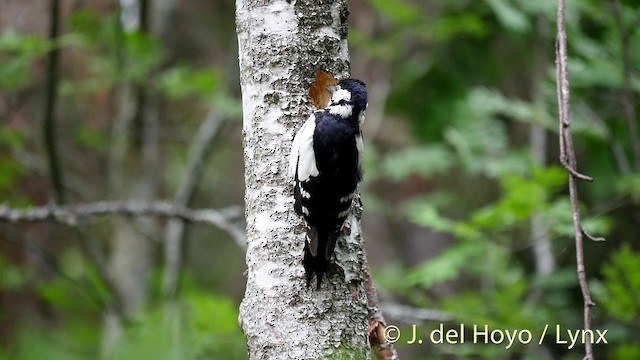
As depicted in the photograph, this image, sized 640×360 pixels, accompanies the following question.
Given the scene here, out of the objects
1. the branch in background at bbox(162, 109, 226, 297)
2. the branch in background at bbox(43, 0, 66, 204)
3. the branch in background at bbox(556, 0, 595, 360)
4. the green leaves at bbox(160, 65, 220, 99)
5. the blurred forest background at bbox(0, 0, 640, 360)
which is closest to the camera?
the branch in background at bbox(556, 0, 595, 360)

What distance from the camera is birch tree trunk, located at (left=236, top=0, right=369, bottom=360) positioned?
2.07m

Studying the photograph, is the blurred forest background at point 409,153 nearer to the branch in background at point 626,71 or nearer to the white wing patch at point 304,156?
the branch in background at point 626,71

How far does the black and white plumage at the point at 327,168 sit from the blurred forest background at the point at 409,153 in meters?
0.49

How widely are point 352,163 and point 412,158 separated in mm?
2637

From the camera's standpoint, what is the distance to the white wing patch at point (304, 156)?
→ 2.14m

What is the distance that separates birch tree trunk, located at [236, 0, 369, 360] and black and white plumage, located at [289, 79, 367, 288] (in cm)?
5

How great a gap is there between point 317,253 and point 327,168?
0.30 m

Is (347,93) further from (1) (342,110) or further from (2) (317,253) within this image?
(2) (317,253)

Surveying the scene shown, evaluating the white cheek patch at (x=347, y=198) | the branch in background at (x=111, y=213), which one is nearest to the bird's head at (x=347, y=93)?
the white cheek patch at (x=347, y=198)

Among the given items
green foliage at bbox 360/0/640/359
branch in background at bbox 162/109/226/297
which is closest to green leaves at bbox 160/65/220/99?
branch in background at bbox 162/109/226/297

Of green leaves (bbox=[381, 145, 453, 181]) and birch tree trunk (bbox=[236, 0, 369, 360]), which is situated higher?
green leaves (bbox=[381, 145, 453, 181])

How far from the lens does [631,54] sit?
3.92 metres

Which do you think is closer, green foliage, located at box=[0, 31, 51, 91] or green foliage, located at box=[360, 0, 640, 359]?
green foliage, located at box=[360, 0, 640, 359]

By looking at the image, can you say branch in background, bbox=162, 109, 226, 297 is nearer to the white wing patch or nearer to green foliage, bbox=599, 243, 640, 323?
green foliage, bbox=599, 243, 640, 323
